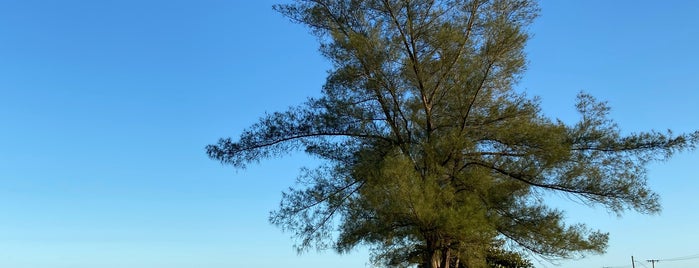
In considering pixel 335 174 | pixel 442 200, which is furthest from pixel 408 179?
pixel 335 174

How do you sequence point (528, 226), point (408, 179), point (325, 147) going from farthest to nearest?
1. point (325, 147)
2. point (528, 226)
3. point (408, 179)

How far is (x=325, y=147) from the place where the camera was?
12.4m

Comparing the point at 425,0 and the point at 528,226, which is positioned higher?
the point at 425,0

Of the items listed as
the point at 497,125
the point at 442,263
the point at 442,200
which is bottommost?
the point at 442,263

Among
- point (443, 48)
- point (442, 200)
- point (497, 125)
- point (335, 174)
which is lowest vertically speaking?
point (442, 200)

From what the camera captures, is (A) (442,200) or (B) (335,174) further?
(B) (335,174)

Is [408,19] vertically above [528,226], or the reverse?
[408,19]

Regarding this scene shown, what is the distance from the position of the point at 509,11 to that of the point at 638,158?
3.33m

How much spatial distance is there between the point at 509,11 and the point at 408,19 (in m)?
1.77

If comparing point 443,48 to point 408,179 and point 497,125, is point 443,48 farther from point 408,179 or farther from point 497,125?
point 408,179

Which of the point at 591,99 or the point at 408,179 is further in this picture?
the point at 591,99

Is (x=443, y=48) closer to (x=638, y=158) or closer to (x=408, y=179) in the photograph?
(x=408, y=179)

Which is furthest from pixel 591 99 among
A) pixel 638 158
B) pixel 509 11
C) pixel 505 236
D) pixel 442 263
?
pixel 442 263

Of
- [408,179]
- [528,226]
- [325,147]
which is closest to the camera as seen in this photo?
[408,179]
